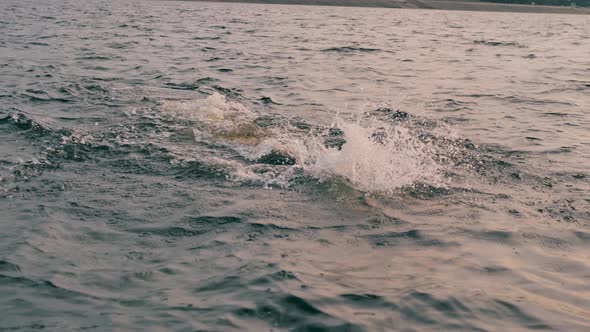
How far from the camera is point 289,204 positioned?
315 inches

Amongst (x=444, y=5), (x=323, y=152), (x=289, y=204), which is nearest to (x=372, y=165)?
(x=323, y=152)

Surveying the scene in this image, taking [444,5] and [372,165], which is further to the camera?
[444,5]

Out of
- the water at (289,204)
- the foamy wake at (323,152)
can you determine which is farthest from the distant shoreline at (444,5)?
the foamy wake at (323,152)

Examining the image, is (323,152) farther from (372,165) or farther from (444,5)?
(444,5)

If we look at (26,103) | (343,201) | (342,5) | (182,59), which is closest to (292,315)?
(343,201)

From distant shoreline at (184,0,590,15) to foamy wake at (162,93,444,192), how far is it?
5785 centimetres

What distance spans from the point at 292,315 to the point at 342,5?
66.1 metres

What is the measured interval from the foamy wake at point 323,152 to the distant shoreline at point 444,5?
57.9 meters

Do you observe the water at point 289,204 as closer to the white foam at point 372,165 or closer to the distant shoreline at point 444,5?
the white foam at point 372,165

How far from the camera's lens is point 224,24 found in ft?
126

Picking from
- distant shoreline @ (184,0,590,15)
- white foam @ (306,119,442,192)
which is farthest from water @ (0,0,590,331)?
distant shoreline @ (184,0,590,15)

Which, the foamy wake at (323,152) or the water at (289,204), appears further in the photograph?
the foamy wake at (323,152)

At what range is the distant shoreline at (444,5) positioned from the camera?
68.2 meters

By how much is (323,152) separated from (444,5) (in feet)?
222
